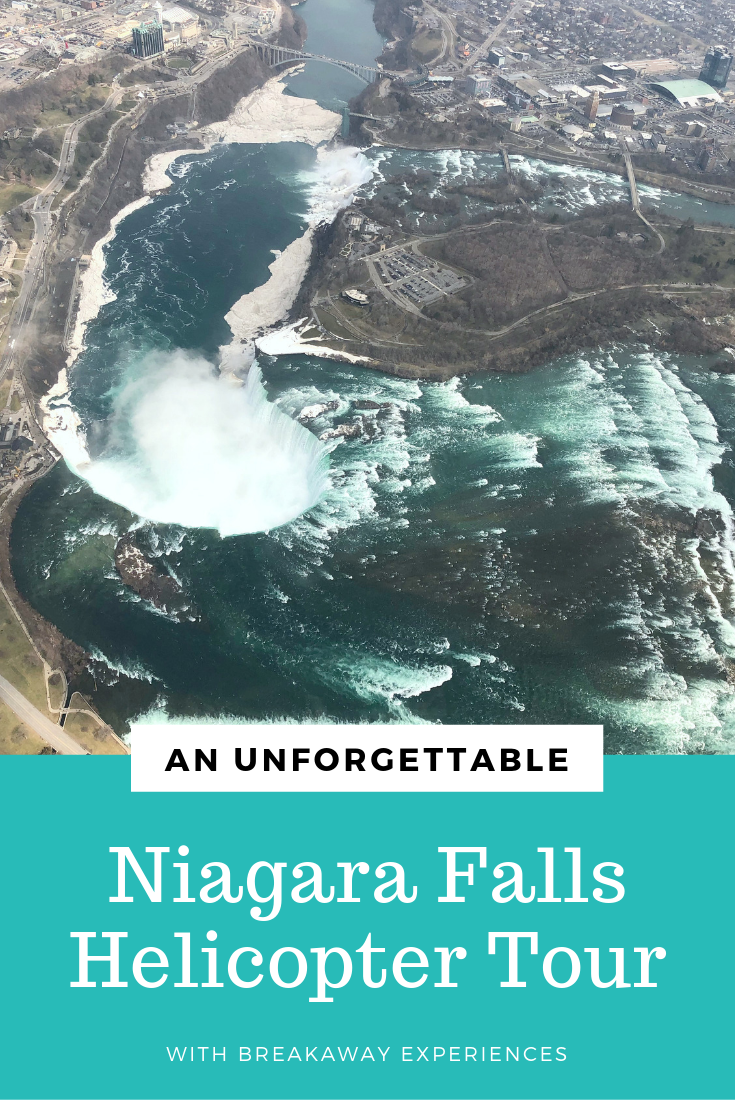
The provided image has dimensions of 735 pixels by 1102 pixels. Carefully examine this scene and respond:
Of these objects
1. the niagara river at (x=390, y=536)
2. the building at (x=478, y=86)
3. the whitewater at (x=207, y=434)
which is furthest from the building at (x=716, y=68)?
the whitewater at (x=207, y=434)

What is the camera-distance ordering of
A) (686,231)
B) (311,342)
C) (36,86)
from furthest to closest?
(36,86) → (686,231) → (311,342)

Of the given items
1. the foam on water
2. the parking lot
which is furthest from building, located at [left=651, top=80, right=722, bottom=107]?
the foam on water

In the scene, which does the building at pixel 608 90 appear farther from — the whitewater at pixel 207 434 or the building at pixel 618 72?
the whitewater at pixel 207 434

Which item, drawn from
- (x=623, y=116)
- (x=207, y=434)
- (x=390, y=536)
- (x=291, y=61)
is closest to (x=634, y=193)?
(x=623, y=116)

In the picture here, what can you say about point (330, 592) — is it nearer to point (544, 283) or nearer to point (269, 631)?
point (269, 631)

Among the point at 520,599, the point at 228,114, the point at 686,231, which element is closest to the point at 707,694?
the point at 520,599
